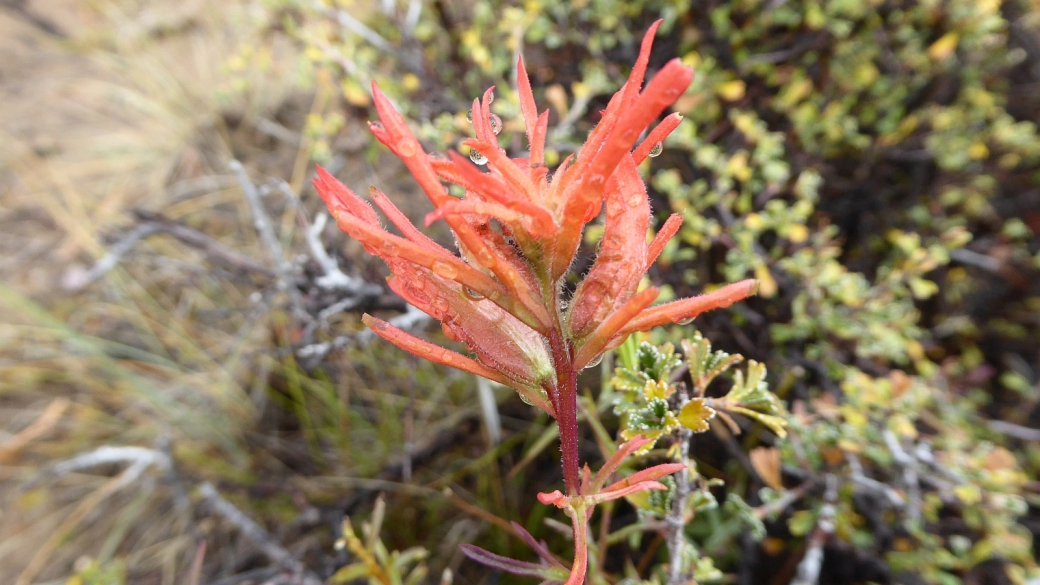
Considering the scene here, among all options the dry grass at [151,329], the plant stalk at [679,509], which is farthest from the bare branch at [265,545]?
the plant stalk at [679,509]

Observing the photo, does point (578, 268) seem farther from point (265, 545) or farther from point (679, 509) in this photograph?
point (265, 545)

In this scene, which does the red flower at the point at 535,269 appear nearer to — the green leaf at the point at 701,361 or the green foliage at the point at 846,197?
the green leaf at the point at 701,361

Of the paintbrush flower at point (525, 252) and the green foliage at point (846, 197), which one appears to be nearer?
the paintbrush flower at point (525, 252)

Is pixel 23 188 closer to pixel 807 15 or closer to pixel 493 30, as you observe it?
pixel 493 30

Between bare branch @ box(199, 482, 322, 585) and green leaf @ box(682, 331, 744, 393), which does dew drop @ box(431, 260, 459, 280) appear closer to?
green leaf @ box(682, 331, 744, 393)

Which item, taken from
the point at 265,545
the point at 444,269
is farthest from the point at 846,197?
the point at 265,545
